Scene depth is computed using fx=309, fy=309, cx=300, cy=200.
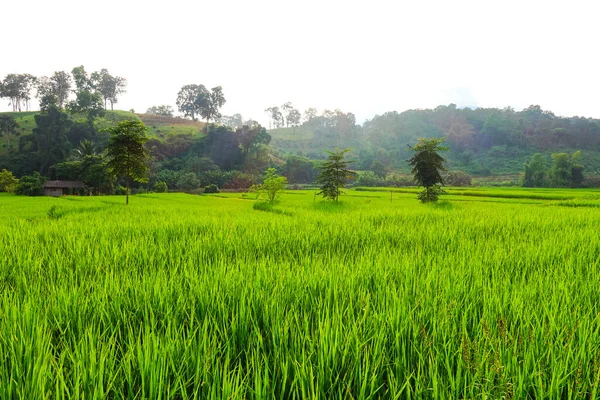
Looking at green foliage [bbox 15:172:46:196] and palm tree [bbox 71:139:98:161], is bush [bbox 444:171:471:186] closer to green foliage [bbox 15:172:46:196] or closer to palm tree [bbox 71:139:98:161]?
palm tree [bbox 71:139:98:161]

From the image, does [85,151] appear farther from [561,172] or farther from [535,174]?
[561,172]

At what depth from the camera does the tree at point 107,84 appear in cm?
9975

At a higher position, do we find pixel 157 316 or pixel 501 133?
pixel 501 133

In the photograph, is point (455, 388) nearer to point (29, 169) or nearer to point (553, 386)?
point (553, 386)

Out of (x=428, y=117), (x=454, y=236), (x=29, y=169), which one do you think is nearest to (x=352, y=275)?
(x=454, y=236)

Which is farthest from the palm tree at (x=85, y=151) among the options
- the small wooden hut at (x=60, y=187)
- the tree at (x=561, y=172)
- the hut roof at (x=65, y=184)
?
the tree at (x=561, y=172)

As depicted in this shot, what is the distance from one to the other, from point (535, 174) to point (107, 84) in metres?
122

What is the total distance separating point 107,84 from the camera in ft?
332

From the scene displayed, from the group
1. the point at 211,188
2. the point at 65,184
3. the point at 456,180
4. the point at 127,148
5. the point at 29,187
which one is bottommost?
the point at 211,188

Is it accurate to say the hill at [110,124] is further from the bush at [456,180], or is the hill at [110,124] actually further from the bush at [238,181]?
the bush at [456,180]

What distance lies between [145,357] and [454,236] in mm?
5720

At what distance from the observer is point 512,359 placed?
4.88 ft

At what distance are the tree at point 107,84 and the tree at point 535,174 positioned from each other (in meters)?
119

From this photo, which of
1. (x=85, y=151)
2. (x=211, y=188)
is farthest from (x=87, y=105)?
(x=211, y=188)
